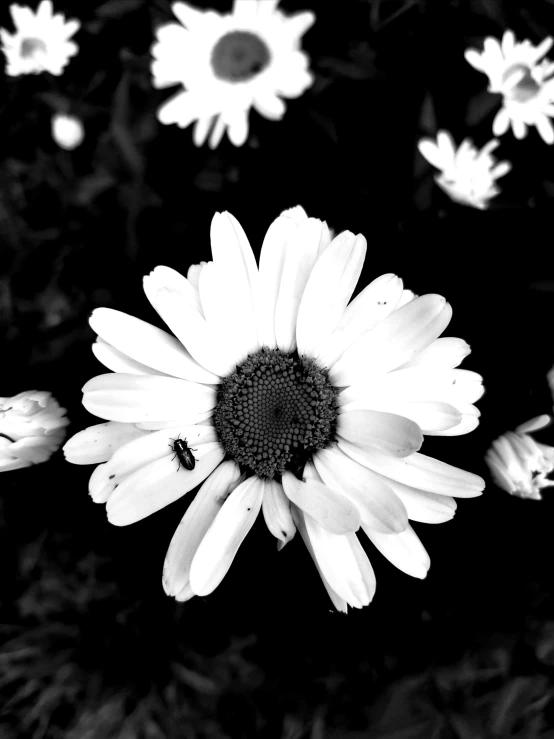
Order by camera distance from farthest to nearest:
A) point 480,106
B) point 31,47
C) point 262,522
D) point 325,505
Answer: point 31,47
point 480,106
point 262,522
point 325,505

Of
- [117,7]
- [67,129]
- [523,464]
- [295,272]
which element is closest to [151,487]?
[295,272]

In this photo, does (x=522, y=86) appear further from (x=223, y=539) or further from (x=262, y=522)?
(x=223, y=539)

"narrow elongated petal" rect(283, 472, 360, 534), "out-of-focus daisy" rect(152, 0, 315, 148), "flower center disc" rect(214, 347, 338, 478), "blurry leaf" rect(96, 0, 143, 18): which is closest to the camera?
"narrow elongated petal" rect(283, 472, 360, 534)

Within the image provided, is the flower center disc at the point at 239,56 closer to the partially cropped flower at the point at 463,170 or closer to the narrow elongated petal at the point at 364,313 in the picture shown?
the partially cropped flower at the point at 463,170

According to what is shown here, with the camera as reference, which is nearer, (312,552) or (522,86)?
(312,552)

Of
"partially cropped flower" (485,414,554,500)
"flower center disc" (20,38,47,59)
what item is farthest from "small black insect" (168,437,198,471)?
"flower center disc" (20,38,47,59)

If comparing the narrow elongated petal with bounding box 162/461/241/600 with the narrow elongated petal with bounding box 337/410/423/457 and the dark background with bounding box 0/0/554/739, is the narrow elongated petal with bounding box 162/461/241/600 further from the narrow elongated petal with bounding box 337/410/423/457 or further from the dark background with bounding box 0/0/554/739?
the dark background with bounding box 0/0/554/739

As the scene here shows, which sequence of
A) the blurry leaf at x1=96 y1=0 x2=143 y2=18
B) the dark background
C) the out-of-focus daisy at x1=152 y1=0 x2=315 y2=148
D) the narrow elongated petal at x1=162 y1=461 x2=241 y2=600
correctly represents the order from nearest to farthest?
1. the narrow elongated petal at x1=162 y1=461 x2=241 y2=600
2. the dark background
3. the out-of-focus daisy at x1=152 y1=0 x2=315 y2=148
4. the blurry leaf at x1=96 y1=0 x2=143 y2=18

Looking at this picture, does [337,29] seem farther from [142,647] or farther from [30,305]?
[142,647]
